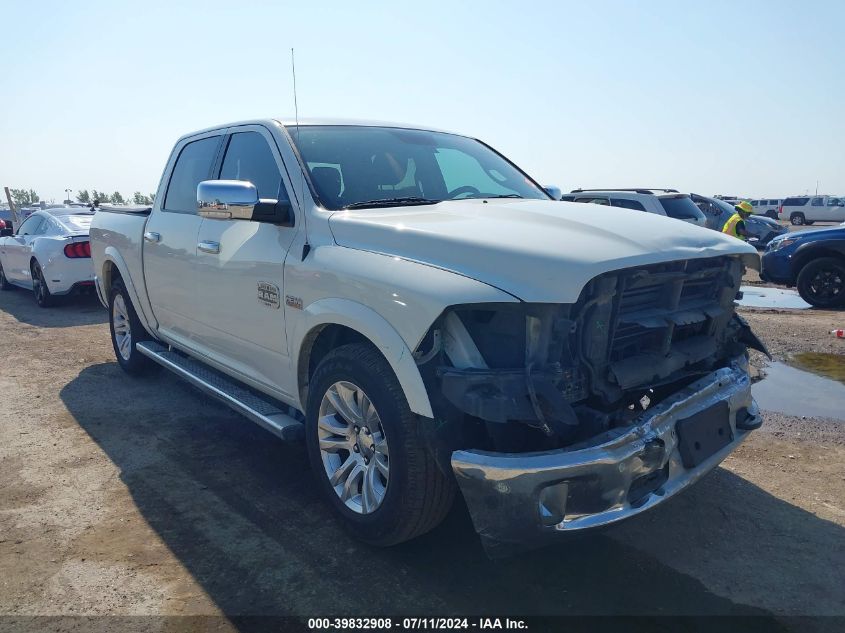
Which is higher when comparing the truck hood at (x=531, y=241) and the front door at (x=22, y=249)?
the truck hood at (x=531, y=241)

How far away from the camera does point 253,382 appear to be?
158 inches

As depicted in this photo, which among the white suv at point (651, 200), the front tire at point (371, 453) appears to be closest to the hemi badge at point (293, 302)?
the front tire at point (371, 453)

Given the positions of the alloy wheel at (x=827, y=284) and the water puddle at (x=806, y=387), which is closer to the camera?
the water puddle at (x=806, y=387)

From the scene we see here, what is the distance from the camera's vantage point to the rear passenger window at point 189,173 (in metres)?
4.64

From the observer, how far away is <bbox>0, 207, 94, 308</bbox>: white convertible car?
9773mm

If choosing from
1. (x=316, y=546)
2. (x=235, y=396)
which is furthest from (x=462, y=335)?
(x=235, y=396)

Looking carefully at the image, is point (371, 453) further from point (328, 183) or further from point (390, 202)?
point (328, 183)

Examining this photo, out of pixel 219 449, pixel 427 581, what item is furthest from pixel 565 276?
pixel 219 449

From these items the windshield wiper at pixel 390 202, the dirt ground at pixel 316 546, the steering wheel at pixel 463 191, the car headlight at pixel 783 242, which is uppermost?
the steering wheel at pixel 463 191

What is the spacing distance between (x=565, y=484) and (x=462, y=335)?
2.23ft

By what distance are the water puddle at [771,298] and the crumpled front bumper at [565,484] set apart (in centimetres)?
777

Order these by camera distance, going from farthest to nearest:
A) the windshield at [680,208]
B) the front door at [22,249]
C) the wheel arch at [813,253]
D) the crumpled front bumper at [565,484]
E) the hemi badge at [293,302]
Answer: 1. the windshield at [680,208]
2. the front door at [22,249]
3. the wheel arch at [813,253]
4. the hemi badge at [293,302]
5. the crumpled front bumper at [565,484]

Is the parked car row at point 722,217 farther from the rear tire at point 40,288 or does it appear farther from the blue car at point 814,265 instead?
the rear tire at point 40,288

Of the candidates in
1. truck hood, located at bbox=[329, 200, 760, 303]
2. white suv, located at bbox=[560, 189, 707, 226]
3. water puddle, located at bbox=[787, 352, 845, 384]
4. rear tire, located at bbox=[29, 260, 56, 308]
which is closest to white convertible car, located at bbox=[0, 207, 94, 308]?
rear tire, located at bbox=[29, 260, 56, 308]
